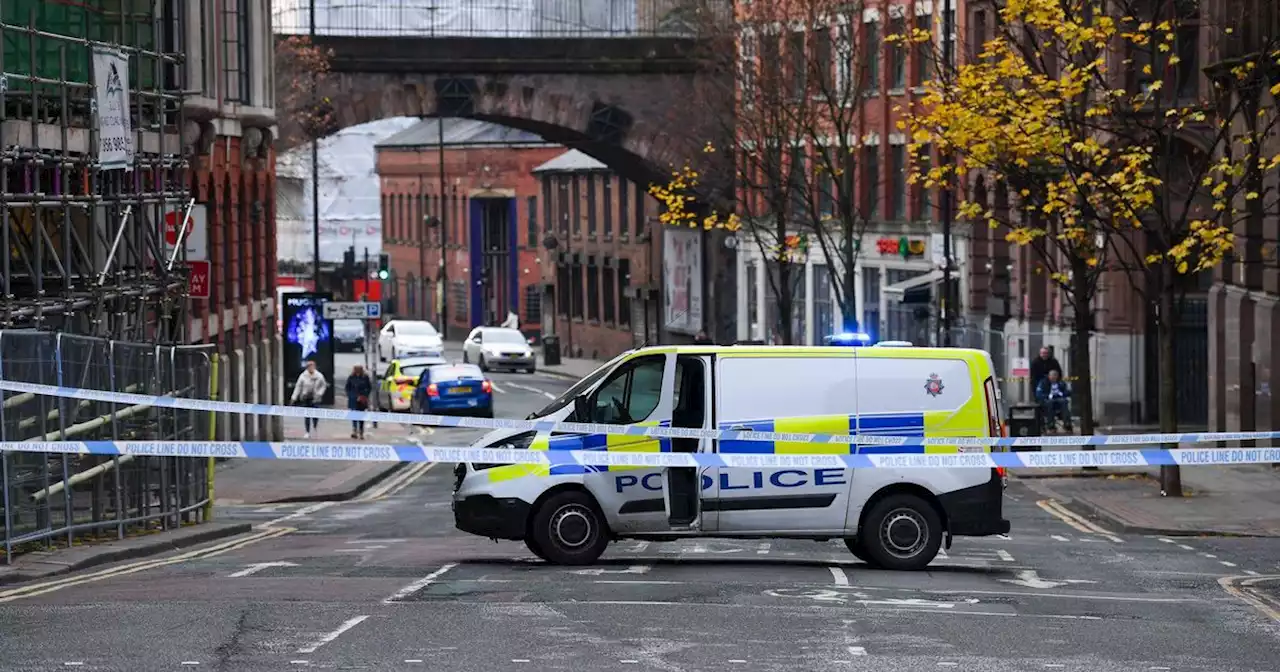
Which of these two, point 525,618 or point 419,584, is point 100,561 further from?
point 525,618

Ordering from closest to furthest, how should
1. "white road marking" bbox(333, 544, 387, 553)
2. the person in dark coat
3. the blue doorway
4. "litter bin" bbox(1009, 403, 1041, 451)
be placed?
"white road marking" bbox(333, 544, 387, 553)
"litter bin" bbox(1009, 403, 1041, 451)
the person in dark coat
the blue doorway

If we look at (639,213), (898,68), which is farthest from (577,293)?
(898,68)

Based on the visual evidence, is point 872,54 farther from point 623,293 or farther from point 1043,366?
point 623,293

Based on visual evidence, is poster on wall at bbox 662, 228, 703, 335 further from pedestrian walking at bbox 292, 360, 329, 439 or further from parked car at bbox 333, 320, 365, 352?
pedestrian walking at bbox 292, 360, 329, 439

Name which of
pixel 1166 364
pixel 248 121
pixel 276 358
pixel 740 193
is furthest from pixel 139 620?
pixel 740 193

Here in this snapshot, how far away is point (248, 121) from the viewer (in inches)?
1726

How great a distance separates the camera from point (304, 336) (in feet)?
166

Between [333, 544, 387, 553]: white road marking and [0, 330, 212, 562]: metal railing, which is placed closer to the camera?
[0, 330, 212, 562]: metal railing

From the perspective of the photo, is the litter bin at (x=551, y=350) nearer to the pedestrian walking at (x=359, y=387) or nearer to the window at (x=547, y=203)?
the window at (x=547, y=203)

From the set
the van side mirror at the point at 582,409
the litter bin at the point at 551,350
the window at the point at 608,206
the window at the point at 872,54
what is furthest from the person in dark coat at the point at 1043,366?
the window at the point at 608,206

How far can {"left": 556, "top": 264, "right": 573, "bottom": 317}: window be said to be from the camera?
299ft

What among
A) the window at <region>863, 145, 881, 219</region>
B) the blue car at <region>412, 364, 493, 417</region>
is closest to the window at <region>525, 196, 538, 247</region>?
the window at <region>863, 145, 881, 219</region>

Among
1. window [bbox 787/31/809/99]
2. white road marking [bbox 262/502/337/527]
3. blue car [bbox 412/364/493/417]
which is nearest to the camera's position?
white road marking [bbox 262/502/337/527]

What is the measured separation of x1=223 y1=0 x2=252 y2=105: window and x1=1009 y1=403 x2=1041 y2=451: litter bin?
51.9 ft
